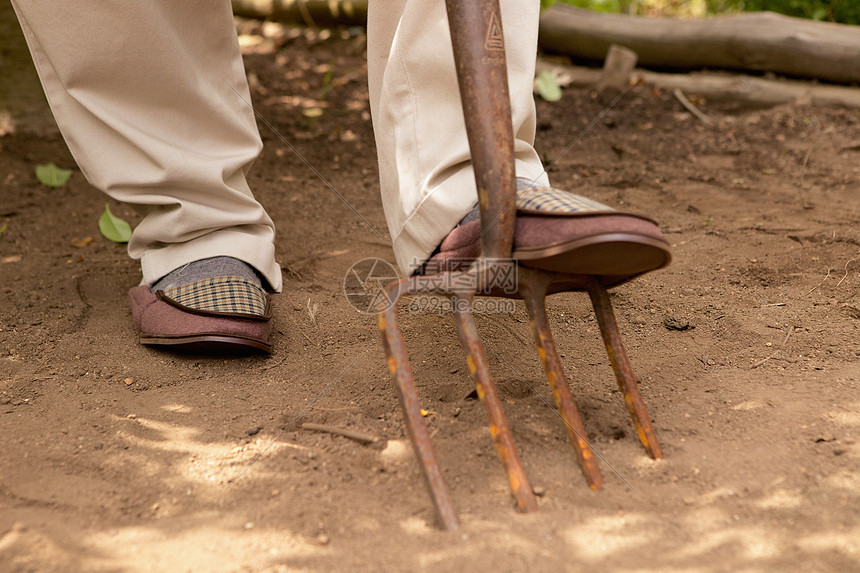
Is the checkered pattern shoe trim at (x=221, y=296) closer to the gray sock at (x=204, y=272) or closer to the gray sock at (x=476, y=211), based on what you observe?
the gray sock at (x=204, y=272)

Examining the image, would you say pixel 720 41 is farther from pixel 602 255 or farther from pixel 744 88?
pixel 602 255

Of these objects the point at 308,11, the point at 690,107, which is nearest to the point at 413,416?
the point at 690,107

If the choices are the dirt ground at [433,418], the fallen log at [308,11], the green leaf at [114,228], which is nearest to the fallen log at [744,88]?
the dirt ground at [433,418]

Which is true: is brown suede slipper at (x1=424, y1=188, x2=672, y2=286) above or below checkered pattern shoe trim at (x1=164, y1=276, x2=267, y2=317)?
above

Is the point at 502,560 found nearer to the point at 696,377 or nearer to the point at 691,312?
the point at 696,377

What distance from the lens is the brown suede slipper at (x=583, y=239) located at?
3.72 ft

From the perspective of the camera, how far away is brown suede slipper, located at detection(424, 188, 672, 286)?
1133 mm

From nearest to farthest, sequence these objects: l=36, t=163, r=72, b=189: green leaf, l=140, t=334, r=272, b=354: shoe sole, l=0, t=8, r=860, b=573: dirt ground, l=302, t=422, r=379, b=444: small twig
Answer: l=0, t=8, r=860, b=573: dirt ground
l=302, t=422, r=379, b=444: small twig
l=140, t=334, r=272, b=354: shoe sole
l=36, t=163, r=72, b=189: green leaf

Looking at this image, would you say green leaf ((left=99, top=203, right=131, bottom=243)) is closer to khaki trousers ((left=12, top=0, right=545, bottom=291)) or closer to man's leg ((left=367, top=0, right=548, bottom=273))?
khaki trousers ((left=12, top=0, right=545, bottom=291))

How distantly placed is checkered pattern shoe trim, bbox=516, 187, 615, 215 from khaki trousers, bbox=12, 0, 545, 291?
195mm

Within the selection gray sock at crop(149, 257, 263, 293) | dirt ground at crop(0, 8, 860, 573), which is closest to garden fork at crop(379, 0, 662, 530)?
dirt ground at crop(0, 8, 860, 573)

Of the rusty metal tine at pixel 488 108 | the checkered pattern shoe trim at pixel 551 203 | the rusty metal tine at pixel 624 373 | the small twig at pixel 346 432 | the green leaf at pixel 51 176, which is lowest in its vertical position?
the green leaf at pixel 51 176

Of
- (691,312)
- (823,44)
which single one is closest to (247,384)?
(691,312)

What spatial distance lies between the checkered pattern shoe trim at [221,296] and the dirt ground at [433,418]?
0.43ft
